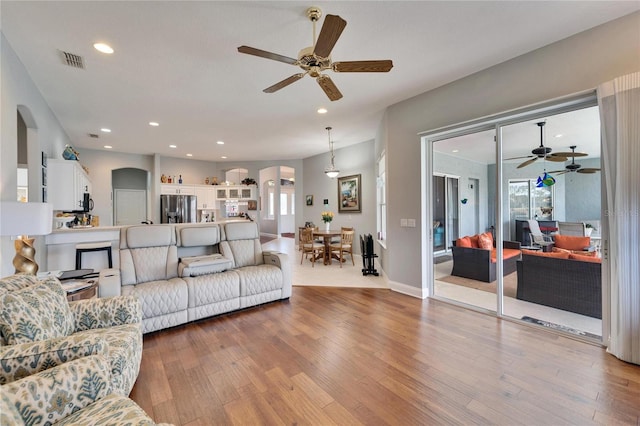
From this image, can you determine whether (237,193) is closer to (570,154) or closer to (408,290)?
(408,290)

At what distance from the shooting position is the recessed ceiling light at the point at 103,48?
2623mm

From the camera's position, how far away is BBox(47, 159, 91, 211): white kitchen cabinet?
4133 millimetres

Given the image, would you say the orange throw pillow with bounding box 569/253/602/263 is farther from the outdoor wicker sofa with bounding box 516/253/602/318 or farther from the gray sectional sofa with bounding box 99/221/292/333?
the gray sectional sofa with bounding box 99/221/292/333

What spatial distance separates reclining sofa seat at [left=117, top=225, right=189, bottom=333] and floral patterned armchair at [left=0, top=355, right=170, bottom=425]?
1718 millimetres


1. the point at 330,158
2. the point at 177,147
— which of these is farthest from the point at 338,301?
the point at 177,147

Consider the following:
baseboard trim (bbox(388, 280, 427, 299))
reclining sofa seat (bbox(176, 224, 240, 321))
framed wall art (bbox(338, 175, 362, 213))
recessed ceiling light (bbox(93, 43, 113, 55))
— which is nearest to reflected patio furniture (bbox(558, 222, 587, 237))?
baseboard trim (bbox(388, 280, 427, 299))

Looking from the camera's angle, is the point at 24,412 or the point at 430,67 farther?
the point at 430,67

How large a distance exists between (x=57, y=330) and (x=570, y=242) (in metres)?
4.76

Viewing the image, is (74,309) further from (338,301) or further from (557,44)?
(557,44)

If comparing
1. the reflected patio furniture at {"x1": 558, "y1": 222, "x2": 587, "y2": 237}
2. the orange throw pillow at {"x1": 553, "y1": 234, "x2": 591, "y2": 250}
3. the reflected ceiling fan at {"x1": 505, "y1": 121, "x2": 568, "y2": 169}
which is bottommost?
the orange throw pillow at {"x1": 553, "y1": 234, "x2": 591, "y2": 250}

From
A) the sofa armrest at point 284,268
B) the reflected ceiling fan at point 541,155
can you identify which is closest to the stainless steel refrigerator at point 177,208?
the sofa armrest at point 284,268

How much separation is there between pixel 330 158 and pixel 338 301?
4793 millimetres

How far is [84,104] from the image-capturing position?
163 inches

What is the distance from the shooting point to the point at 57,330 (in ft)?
5.44
